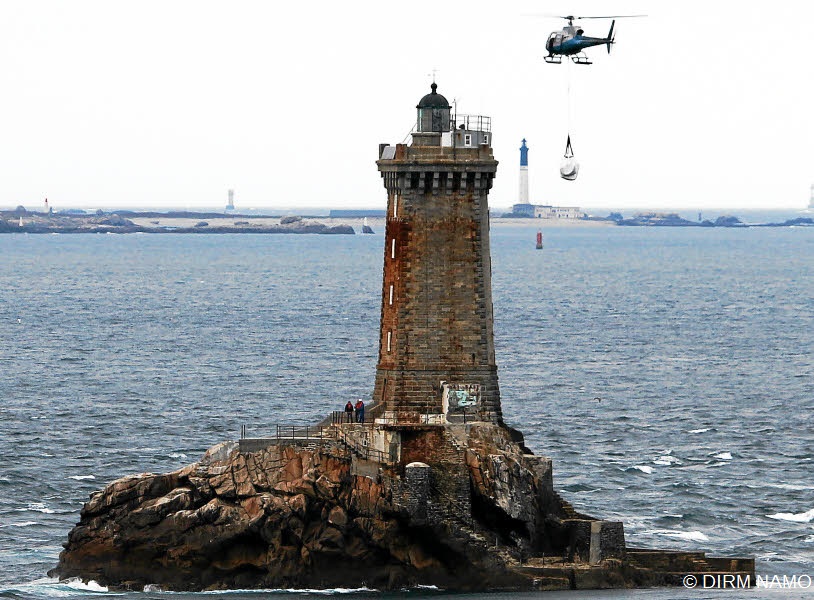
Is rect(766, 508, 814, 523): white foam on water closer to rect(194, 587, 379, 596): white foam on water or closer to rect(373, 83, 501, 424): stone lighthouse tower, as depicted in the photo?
rect(373, 83, 501, 424): stone lighthouse tower

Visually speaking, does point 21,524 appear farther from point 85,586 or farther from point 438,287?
point 438,287

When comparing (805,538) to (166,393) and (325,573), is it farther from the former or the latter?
(166,393)

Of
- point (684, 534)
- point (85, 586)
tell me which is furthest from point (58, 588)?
point (684, 534)

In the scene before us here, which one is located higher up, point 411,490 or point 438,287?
point 438,287

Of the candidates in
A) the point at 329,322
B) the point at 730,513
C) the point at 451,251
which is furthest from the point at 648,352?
the point at 451,251

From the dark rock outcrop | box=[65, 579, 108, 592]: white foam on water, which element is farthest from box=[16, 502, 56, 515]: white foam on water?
box=[65, 579, 108, 592]: white foam on water

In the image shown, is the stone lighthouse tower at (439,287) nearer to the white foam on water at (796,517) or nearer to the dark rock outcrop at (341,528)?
the dark rock outcrop at (341,528)
